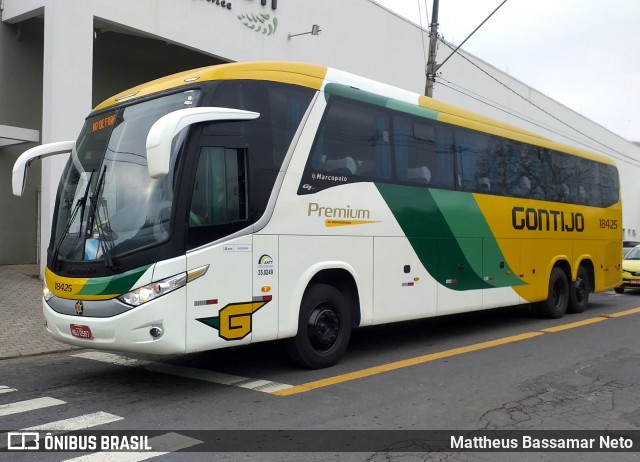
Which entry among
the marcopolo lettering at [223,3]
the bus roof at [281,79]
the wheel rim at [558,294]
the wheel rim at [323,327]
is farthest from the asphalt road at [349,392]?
the marcopolo lettering at [223,3]

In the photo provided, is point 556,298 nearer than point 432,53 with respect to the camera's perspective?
Yes

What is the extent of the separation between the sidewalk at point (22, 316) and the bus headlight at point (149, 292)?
12.2 feet

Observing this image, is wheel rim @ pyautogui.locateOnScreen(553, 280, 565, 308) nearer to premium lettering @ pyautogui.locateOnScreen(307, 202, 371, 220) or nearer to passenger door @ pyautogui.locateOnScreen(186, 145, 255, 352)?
premium lettering @ pyautogui.locateOnScreen(307, 202, 371, 220)

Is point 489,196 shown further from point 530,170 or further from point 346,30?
point 346,30

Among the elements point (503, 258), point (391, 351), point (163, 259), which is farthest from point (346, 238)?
point (503, 258)

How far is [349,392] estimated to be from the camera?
20.8 feet

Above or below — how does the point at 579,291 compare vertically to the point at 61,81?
below

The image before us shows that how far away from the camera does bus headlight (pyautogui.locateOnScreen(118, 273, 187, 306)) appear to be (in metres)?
5.83

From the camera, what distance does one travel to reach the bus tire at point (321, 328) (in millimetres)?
7160

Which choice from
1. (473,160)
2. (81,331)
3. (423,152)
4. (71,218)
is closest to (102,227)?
(71,218)

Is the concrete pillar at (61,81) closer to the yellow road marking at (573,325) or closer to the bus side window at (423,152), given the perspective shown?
the bus side window at (423,152)

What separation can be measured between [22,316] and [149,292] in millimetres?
6574

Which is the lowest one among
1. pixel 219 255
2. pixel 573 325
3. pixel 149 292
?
pixel 573 325

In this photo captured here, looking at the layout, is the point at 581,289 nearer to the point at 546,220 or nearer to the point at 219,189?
the point at 546,220
